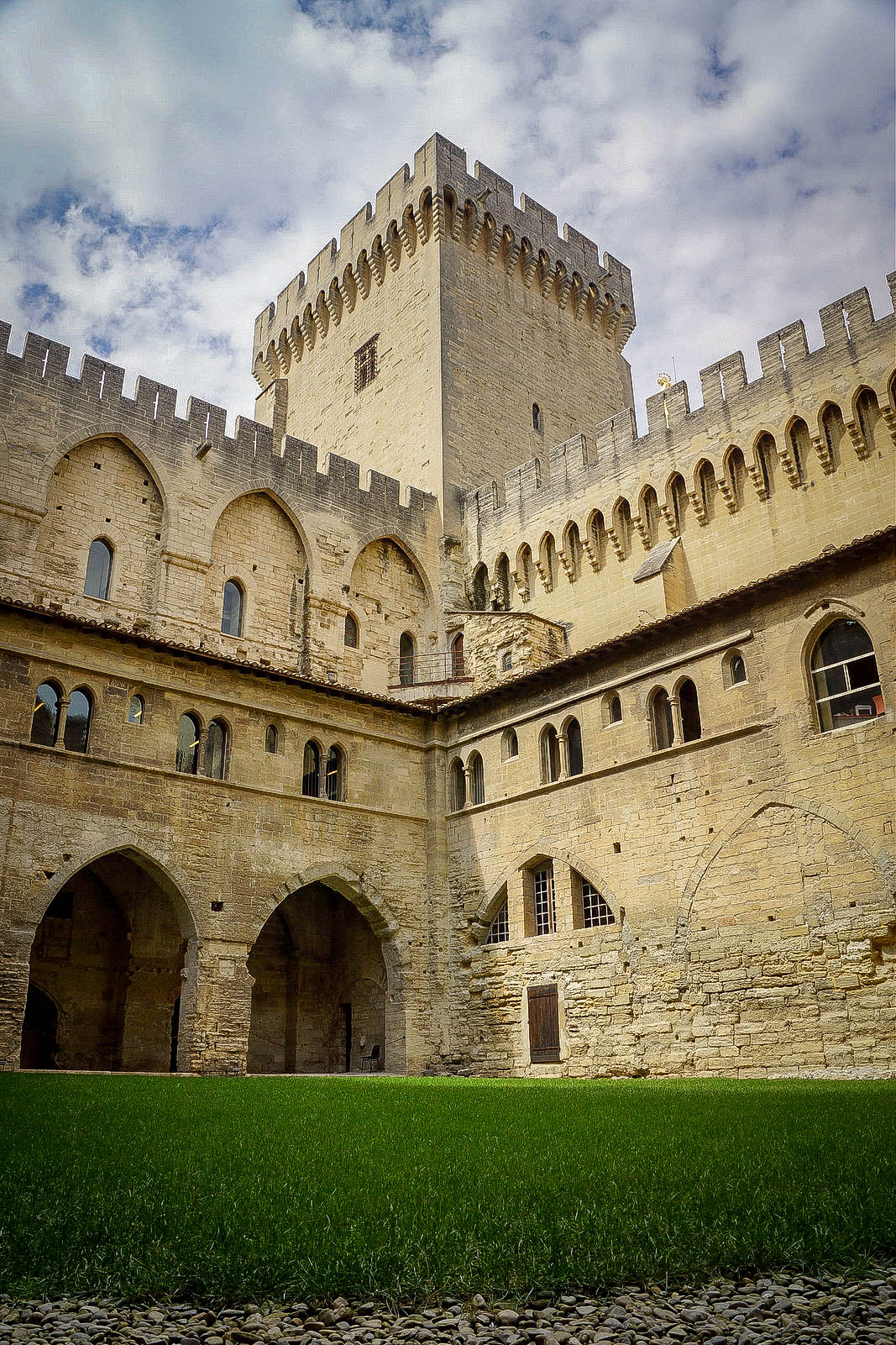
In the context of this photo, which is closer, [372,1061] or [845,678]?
[845,678]

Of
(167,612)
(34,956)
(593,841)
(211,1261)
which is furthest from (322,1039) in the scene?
(211,1261)

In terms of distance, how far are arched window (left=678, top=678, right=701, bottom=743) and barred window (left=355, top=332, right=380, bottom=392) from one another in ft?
60.6

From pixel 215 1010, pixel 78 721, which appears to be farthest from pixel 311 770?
pixel 215 1010

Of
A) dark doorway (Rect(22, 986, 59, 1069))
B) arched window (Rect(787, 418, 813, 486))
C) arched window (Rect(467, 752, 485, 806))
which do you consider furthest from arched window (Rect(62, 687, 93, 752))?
arched window (Rect(787, 418, 813, 486))

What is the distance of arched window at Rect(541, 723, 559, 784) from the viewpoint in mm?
21906

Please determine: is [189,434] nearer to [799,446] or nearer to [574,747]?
[574,747]

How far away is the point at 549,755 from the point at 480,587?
8357 mm

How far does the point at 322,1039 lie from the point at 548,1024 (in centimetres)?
733

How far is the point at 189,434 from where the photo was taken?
82.2 feet

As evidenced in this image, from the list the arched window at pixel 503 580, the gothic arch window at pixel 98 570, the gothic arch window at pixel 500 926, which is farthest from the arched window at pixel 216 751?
the arched window at pixel 503 580

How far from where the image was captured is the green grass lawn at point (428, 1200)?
4305 millimetres

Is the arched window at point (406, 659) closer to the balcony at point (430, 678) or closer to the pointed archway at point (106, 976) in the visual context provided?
the balcony at point (430, 678)

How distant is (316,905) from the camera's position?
85.8 ft

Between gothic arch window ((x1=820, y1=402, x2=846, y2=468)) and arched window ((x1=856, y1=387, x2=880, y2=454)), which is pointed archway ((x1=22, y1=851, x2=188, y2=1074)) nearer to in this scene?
gothic arch window ((x1=820, y1=402, x2=846, y2=468))
